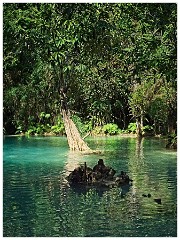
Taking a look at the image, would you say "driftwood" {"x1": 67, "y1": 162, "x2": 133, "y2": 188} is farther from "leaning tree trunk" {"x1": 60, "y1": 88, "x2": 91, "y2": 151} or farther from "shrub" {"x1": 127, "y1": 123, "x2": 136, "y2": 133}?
"shrub" {"x1": 127, "y1": 123, "x2": 136, "y2": 133}

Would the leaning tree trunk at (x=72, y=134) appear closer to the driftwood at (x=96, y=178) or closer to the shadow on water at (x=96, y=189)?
the driftwood at (x=96, y=178)

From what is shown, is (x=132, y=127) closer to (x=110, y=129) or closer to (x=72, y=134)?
(x=110, y=129)

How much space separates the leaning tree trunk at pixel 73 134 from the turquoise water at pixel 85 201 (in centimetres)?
71

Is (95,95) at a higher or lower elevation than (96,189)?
higher

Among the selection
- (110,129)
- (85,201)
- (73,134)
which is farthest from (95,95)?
(85,201)

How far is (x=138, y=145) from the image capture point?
22.6 meters

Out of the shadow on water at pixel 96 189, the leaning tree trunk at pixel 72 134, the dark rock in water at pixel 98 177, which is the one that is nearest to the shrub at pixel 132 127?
the leaning tree trunk at pixel 72 134

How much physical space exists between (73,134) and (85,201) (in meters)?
8.99

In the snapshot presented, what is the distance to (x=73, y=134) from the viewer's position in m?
18.9

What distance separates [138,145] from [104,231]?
15069mm

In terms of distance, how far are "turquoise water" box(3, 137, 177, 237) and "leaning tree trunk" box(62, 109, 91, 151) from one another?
0.71 meters

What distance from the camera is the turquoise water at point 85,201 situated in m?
7.80

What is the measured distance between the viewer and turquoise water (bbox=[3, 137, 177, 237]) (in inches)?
307

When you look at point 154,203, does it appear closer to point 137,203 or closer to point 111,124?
point 137,203
